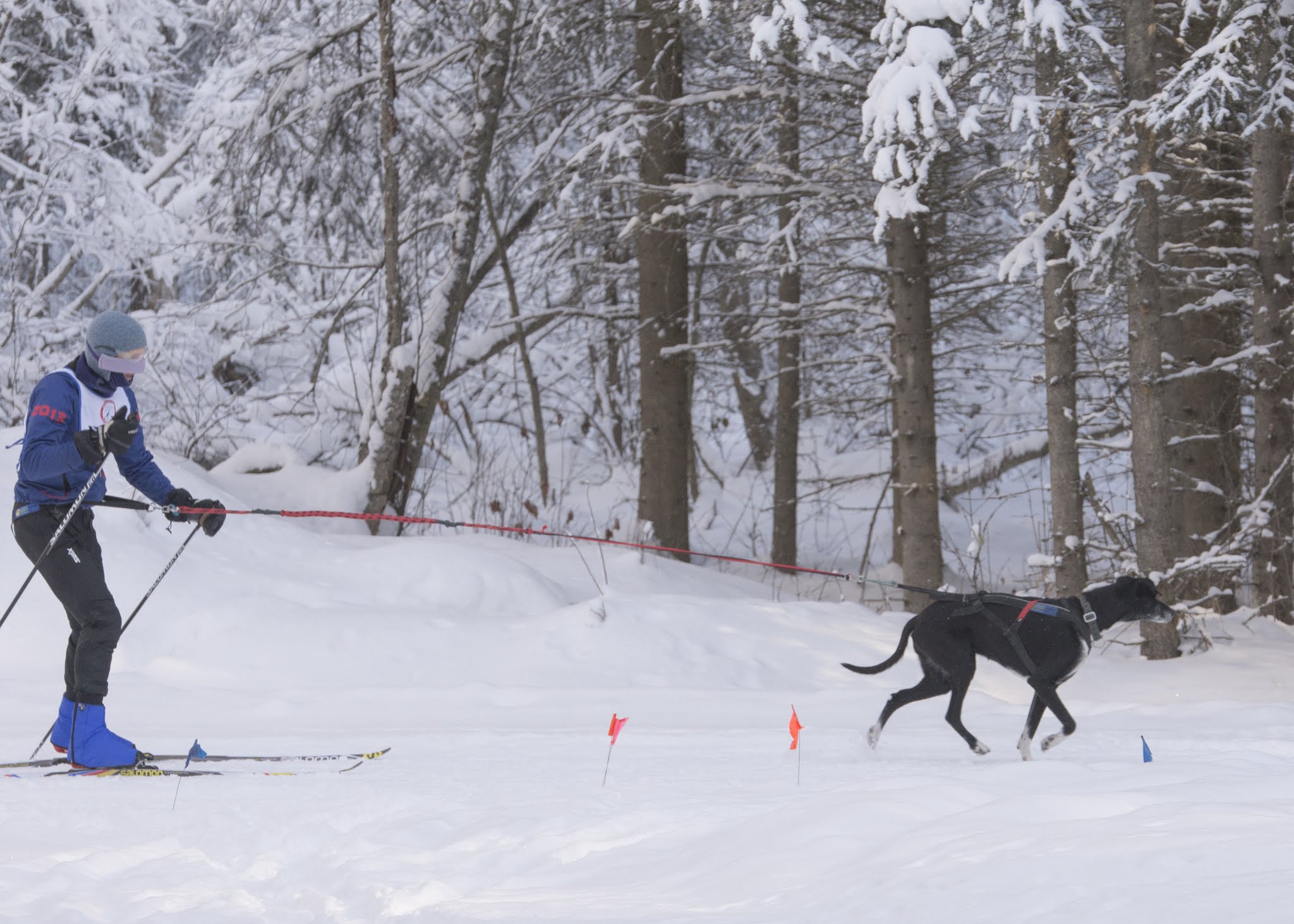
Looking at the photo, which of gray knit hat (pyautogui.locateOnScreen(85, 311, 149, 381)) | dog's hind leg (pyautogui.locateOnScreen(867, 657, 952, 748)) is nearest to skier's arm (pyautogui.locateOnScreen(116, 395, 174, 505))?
gray knit hat (pyautogui.locateOnScreen(85, 311, 149, 381))

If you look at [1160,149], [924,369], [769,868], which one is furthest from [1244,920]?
[924,369]

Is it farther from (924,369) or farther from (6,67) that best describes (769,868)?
(6,67)

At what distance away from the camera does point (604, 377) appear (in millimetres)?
18047

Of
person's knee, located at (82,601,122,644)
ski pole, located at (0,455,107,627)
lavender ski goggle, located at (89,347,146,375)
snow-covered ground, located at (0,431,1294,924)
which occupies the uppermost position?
lavender ski goggle, located at (89,347,146,375)

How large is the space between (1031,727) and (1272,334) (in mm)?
5598

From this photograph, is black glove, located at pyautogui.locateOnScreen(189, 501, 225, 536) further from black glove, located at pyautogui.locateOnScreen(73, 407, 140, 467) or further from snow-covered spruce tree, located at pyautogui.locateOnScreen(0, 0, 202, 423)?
snow-covered spruce tree, located at pyautogui.locateOnScreen(0, 0, 202, 423)

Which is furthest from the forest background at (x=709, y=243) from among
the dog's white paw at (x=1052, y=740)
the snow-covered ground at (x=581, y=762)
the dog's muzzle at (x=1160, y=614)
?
the dog's white paw at (x=1052, y=740)

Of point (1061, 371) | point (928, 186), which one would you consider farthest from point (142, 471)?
point (928, 186)

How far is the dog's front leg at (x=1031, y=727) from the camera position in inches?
210

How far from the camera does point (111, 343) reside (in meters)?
5.41

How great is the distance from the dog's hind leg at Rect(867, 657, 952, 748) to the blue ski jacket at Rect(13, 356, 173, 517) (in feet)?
12.3

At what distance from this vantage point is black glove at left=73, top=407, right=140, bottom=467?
527 cm

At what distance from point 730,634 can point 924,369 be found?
3.25 meters

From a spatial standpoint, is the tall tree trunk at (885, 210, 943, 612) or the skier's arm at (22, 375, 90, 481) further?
the tall tree trunk at (885, 210, 943, 612)
